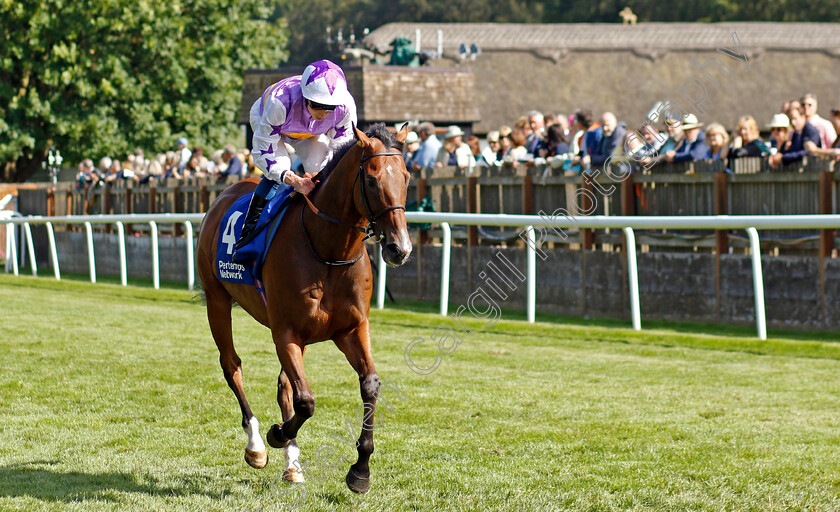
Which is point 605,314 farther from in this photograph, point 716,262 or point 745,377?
point 745,377

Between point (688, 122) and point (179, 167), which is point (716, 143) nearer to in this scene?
point (688, 122)

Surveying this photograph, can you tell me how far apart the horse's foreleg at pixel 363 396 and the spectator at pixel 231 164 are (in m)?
11.0

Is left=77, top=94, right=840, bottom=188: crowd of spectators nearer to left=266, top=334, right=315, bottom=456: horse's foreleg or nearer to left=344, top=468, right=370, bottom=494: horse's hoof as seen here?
left=266, top=334, right=315, bottom=456: horse's foreleg

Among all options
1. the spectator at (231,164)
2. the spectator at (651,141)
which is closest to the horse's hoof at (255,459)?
the spectator at (651,141)

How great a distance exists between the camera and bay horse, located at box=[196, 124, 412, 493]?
4371mm

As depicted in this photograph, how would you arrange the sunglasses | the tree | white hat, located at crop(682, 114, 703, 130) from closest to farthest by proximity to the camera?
the sunglasses
white hat, located at crop(682, 114, 703, 130)
the tree

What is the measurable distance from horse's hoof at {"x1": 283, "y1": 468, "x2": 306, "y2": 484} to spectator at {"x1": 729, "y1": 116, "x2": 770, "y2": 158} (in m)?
6.72

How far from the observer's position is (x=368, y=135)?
15.0ft

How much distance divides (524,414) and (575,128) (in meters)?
6.12

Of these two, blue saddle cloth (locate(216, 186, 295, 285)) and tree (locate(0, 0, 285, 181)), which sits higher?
tree (locate(0, 0, 285, 181))

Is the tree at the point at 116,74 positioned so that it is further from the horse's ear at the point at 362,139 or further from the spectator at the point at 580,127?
the horse's ear at the point at 362,139

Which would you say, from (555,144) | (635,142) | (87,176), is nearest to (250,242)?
(635,142)

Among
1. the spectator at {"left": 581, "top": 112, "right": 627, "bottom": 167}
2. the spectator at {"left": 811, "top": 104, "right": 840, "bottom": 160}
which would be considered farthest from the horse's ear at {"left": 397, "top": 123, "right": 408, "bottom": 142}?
the spectator at {"left": 581, "top": 112, "right": 627, "bottom": 167}

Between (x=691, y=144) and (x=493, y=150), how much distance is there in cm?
375
